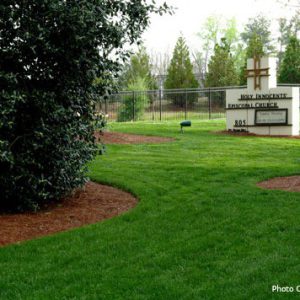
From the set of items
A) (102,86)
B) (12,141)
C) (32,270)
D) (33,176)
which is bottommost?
(32,270)

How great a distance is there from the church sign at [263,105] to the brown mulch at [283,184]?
399 inches

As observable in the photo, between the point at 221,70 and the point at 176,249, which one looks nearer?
the point at 176,249

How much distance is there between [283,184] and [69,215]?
3818 millimetres

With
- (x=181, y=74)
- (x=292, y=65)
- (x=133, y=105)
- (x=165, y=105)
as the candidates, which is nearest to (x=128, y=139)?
(x=133, y=105)

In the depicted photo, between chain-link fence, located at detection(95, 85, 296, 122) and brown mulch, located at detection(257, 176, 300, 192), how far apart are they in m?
17.8

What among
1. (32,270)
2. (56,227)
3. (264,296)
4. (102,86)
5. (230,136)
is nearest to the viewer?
(264,296)

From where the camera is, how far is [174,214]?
7281mm

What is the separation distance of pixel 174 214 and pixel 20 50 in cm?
294

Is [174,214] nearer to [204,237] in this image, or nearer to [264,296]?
[204,237]

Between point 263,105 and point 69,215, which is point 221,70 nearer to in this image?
point 263,105

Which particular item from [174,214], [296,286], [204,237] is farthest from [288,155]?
[296,286]

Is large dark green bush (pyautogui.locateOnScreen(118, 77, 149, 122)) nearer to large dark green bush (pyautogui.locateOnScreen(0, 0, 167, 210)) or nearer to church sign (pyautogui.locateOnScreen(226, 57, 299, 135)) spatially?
church sign (pyautogui.locateOnScreen(226, 57, 299, 135))

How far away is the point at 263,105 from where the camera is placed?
20.1 m

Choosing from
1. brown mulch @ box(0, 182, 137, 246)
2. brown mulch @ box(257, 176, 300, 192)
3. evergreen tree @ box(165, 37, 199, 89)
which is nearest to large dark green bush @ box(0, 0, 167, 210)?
brown mulch @ box(0, 182, 137, 246)
